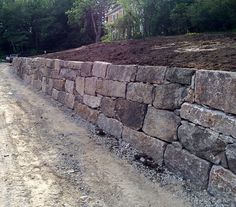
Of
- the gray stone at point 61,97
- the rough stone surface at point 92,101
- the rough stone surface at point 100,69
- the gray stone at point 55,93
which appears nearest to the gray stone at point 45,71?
the gray stone at point 55,93

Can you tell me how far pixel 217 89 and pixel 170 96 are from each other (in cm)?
88

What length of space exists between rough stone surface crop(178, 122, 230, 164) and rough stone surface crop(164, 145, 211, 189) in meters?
0.08

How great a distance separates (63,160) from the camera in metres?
5.03

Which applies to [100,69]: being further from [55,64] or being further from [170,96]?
[55,64]

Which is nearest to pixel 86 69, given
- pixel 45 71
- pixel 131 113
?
pixel 131 113

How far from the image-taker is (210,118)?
365 centimetres

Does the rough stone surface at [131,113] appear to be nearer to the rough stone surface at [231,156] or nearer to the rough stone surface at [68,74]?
the rough stone surface at [231,156]

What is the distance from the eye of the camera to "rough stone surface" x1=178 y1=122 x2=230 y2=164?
3.52m

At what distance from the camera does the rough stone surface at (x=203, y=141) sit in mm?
3518

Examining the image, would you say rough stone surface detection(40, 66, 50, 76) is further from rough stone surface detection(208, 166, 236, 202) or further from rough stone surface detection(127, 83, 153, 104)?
rough stone surface detection(208, 166, 236, 202)

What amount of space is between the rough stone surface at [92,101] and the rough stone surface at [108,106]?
7.9 inches

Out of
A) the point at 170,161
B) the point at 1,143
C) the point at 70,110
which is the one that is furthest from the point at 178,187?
the point at 70,110

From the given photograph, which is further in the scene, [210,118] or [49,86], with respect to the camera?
[49,86]

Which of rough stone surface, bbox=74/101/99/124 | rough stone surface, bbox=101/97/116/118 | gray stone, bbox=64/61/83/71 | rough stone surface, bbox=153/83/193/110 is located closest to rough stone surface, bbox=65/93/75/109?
rough stone surface, bbox=74/101/99/124
